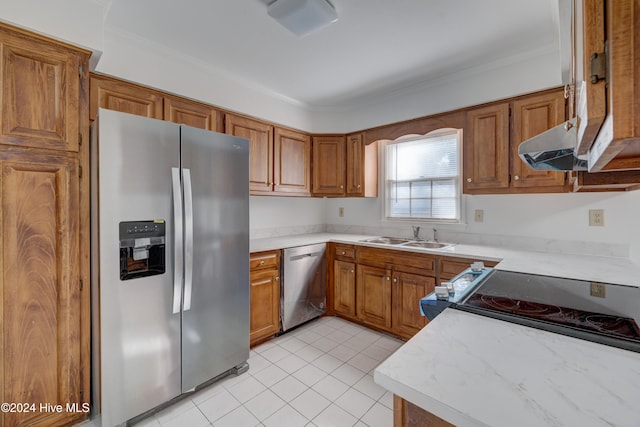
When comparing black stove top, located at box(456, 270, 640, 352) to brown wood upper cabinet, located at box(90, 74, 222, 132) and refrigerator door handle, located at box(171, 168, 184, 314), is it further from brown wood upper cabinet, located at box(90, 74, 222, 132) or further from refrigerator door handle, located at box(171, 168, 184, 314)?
brown wood upper cabinet, located at box(90, 74, 222, 132)

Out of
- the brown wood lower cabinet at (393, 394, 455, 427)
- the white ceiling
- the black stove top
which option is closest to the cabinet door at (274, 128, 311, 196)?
the white ceiling

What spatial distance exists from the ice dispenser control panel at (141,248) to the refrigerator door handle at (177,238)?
66mm

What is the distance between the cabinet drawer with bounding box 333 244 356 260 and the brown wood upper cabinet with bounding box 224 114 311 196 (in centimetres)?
78

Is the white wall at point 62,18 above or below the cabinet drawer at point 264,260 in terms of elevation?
above

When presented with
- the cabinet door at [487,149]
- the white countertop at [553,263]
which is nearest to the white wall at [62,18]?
the white countertop at [553,263]

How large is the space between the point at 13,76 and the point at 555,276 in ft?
9.93

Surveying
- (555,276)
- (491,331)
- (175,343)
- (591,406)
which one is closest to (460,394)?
(591,406)

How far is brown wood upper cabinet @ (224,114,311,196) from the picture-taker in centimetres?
270

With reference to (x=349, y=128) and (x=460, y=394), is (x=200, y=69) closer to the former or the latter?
(x=349, y=128)

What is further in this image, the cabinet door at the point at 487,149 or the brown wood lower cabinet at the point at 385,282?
the brown wood lower cabinet at the point at 385,282

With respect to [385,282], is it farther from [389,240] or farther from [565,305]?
[565,305]

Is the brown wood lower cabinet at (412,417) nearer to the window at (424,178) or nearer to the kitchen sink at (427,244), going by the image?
the kitchen sink at (427,244)

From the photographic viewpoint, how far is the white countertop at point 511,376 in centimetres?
52

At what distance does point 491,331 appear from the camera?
854 millimetres
